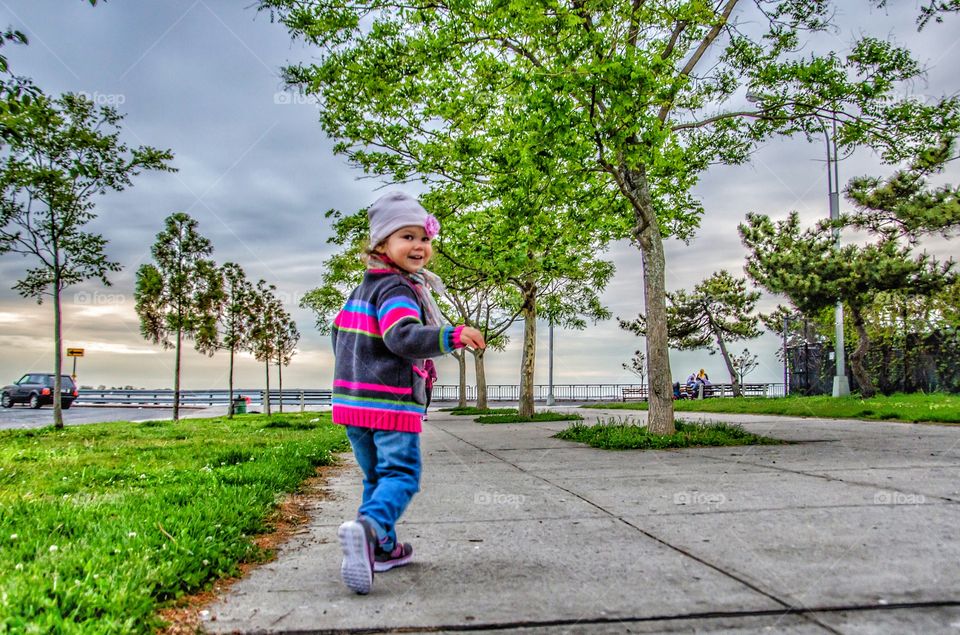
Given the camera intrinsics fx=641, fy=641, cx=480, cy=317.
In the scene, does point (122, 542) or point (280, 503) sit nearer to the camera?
point (122, 542)

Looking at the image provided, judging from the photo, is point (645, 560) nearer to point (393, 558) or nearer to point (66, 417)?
point (393, 558)

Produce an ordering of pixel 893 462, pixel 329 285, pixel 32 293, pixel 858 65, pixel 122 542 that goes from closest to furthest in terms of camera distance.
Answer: pixel 122 542 < pixel 893 462 < pixel 858 65 < pixel 32 293 < pixel 329 285

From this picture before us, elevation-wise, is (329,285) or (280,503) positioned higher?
(329,285)

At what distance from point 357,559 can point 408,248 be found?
1431 millimetres

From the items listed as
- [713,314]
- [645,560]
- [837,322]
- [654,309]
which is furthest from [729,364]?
[645,560]

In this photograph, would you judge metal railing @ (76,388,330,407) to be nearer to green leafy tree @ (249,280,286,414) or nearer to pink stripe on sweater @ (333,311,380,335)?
green leafy tree @ (249,280,286,414)


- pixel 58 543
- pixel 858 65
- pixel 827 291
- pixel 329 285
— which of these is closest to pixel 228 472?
pixel 58 543

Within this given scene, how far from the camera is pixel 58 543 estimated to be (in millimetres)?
3193

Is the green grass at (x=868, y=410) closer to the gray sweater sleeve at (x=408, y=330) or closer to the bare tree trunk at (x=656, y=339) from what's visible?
the bare tree trunk at (x=656, y=339)

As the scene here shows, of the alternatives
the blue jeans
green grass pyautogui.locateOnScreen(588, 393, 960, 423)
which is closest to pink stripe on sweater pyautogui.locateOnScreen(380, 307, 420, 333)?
the blue jeans

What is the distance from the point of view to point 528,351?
1997cm

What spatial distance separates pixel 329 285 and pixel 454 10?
22058 mm

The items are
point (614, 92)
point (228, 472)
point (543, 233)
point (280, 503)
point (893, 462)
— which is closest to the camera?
point (280, 503)

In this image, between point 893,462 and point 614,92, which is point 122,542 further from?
point 893,462
